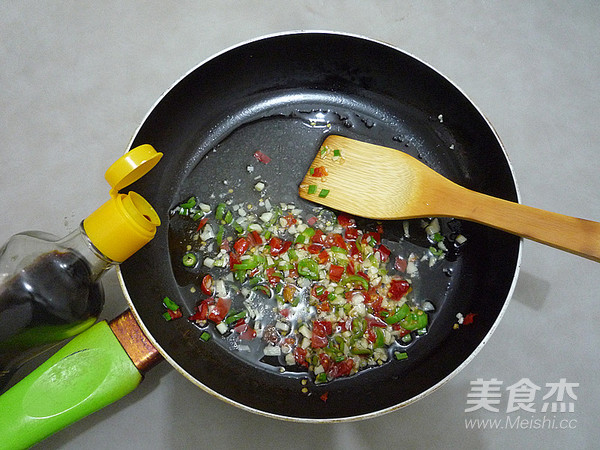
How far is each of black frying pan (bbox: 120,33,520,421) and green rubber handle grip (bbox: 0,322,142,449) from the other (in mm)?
95

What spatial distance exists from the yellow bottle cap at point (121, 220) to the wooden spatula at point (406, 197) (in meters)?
0.45

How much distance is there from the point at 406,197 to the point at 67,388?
836 mm

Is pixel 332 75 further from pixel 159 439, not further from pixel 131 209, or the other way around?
pixel 159 439

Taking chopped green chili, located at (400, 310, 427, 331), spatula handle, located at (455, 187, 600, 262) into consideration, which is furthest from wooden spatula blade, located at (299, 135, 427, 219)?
chopped green chili, located at (400, 310, 427, 331)

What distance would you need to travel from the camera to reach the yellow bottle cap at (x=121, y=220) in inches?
31.3

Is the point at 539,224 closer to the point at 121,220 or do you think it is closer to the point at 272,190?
the point at 272,190

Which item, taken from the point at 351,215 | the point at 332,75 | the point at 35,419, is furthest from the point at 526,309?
the point at 35,419

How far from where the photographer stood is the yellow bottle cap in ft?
2.61

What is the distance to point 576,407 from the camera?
1175 mm

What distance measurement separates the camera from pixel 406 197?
1.06 meters

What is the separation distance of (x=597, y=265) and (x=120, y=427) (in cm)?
135

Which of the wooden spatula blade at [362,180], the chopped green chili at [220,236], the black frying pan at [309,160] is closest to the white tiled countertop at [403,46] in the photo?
the black frying pan at [309,160]

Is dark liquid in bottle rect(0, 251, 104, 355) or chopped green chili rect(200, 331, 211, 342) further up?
dark liquid in bottle rect(0, 251, 104, 355)

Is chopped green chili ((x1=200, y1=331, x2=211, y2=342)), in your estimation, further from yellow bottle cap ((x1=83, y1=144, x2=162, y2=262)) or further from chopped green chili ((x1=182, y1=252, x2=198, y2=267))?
yellow bottle cap ((x1=83, y1=144, x2=162, y2=262))
